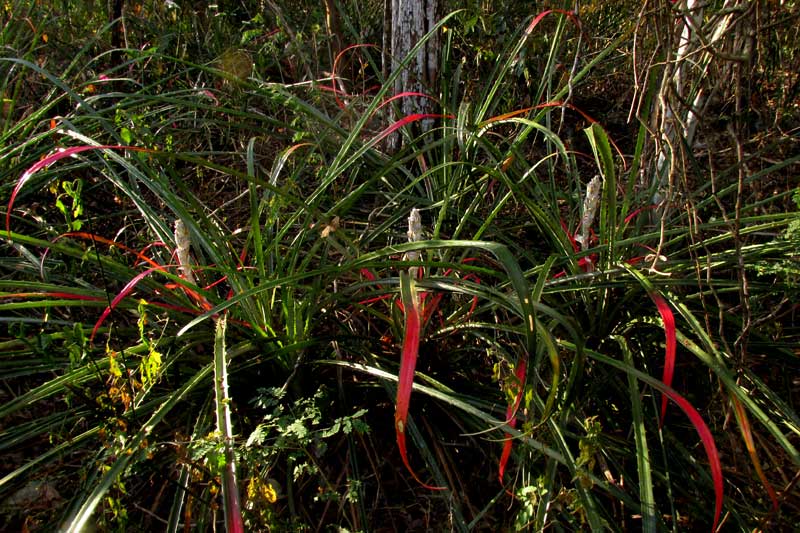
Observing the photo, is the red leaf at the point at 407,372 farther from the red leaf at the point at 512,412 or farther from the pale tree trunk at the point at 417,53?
the pale tree trunk at the point at 417,53

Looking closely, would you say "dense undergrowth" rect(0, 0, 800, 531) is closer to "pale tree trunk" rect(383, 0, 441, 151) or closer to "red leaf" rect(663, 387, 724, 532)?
"red leaf" rect(663, 387, 724, 532)

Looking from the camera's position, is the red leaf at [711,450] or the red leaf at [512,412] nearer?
the red leaf at [711,450]

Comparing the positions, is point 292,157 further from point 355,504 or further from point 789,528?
point 789,528

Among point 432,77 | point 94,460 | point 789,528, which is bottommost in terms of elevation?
point 789,528

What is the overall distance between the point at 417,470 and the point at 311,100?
1877 mm

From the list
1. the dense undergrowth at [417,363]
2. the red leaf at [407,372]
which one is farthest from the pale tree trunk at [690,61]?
the red leaf at [407,372]

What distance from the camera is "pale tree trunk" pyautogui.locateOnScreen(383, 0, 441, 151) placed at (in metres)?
2.74

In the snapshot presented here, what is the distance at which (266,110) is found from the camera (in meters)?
3.32

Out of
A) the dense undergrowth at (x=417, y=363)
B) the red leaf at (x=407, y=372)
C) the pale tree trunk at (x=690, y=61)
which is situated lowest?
the dense undergrowth at (x=417, y=363)

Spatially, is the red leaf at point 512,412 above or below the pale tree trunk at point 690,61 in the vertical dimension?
below

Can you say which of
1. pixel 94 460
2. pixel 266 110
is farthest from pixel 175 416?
pixel 266 110

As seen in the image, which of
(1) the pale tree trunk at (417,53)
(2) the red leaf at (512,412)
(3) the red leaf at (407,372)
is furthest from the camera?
(1) the pale tree trunk at (417,53)

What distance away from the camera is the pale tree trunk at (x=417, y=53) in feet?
8.98

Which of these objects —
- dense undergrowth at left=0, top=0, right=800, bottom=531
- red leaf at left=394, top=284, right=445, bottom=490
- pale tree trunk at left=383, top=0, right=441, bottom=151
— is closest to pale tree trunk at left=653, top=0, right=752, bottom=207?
dense undergrowth at left=0, top=0, right=800, bottom=531
